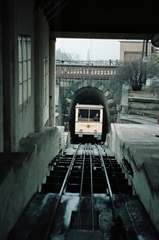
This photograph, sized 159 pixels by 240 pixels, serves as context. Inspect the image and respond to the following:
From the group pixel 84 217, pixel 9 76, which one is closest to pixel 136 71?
pixel 9 76

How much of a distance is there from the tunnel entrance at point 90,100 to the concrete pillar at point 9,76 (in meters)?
17.4

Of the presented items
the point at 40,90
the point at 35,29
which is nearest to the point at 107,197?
the point at 40,90

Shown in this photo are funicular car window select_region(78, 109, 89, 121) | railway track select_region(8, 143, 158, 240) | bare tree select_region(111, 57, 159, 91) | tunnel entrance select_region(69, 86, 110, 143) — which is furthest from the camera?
tunnel entrance select_region(69, 86, 110, 143)

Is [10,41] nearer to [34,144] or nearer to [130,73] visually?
[34,144]

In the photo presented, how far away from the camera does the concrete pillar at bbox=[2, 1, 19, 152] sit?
611 cm

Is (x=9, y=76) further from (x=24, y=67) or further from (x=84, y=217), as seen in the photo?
(x=84, y=217)

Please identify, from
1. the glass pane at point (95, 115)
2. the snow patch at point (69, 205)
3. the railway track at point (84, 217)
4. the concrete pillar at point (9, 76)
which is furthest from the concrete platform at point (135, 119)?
the concrete pillar at point (9, 76)

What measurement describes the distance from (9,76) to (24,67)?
90.6 inches

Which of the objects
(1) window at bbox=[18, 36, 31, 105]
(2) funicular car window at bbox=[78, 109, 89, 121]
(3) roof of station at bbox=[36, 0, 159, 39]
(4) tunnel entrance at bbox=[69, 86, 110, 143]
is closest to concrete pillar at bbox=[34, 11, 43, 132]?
(1) window at bbox=[18, 36, 31, 105]

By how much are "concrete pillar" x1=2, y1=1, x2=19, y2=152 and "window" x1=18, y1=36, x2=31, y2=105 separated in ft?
4.73

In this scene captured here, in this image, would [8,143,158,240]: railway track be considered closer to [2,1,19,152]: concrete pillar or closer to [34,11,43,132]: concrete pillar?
[2,1,19,152]: concrete pillar

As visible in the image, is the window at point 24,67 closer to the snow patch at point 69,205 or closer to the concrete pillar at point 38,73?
the concrete pillar at point 38,73

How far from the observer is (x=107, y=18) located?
13.0 meters

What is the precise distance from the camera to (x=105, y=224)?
5820 millimetres
